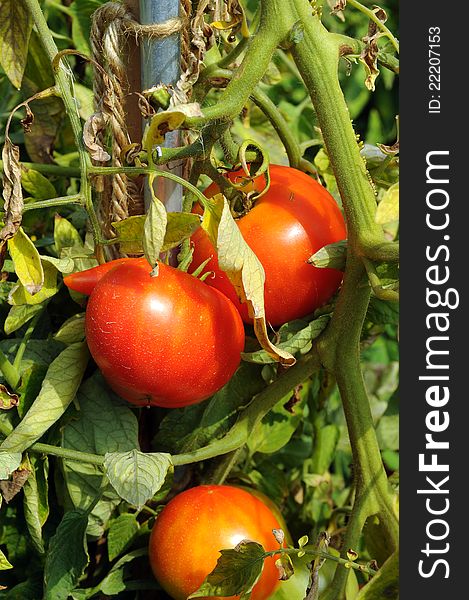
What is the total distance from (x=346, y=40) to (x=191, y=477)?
430 mm

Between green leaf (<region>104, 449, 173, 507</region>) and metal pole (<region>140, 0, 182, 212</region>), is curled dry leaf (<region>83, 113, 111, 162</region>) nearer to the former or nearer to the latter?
metal pole (<region>140, 0, 182, 212</region>)

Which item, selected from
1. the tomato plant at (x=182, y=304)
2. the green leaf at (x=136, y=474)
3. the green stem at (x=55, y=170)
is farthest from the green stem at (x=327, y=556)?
the green stem at (x=55, y=170)

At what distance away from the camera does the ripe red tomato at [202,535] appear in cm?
74

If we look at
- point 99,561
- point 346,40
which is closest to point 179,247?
point 346,40

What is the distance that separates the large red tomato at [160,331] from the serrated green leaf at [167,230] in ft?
0.05

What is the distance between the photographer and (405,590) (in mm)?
662

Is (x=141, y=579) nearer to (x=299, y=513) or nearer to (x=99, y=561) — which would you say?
(x=99, y=561)

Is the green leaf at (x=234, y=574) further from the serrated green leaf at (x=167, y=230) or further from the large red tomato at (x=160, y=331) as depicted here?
the serrated green leaf at (x=167, y=230)

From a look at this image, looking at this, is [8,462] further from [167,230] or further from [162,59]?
[162,59]

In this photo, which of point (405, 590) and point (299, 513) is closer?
point (405, 590)

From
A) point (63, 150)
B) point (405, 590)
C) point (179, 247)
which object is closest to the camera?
point (405, 590)

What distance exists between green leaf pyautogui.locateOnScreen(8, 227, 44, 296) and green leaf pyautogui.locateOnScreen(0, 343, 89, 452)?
0.09 metres

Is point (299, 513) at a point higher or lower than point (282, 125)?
lower

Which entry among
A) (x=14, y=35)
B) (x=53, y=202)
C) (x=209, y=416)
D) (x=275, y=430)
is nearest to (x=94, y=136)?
(x=53, y=202)
